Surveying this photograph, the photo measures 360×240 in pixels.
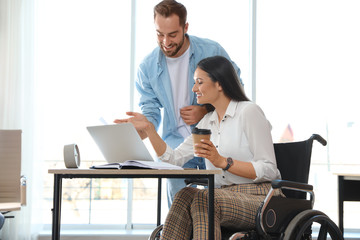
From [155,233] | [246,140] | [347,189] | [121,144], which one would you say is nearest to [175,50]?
[246,140]

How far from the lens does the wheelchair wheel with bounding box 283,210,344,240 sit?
1.79 m

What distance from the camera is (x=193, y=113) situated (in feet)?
8.41

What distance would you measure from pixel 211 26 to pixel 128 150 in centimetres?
280

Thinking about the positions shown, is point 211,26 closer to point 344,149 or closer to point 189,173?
point 344,149

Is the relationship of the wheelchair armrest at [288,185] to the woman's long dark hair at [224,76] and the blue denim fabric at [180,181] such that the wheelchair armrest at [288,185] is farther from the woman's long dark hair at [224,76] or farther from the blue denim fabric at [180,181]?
the blue denim fabric at [180,181]

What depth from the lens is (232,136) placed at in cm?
218

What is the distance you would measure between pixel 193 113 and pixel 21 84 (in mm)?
2165

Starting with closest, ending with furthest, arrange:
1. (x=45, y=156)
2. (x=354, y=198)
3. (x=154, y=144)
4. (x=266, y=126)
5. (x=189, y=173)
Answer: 1. (x=189, y=173)
2. (x=266, y=126)
3. (x=154, y=144)
4. (x=354, y=198)
5. (x=45, y=156)

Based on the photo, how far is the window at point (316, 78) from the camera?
4594mm

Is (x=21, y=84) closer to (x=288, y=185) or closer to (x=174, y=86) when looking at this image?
(x=174, y=86)

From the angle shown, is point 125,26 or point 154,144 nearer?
point 154,144

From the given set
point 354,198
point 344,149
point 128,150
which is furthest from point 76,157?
point 344,149

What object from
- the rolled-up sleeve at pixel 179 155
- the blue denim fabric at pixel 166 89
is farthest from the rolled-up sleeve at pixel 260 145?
the blue denim fabric at pixel 166 89

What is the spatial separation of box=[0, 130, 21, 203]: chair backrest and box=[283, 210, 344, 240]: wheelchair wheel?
6.24 ft
